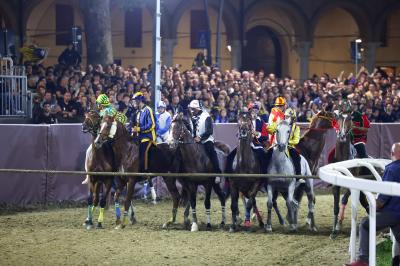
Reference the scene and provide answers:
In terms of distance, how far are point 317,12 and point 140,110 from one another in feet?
79.8

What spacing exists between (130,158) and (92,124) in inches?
41.3

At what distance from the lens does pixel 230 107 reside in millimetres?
24469

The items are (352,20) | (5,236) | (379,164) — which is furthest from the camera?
(352,20)

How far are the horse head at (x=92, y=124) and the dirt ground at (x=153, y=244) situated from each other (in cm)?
193

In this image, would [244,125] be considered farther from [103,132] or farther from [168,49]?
[168,49]

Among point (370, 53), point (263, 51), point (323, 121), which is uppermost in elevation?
point (263, 51)

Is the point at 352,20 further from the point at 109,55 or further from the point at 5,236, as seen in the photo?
the point at 5,236

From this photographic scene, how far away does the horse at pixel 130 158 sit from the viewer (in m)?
17.5

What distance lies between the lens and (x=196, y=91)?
2366cm

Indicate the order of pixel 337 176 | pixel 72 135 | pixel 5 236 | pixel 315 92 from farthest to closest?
1. pixel 315 92
2. pixel 72 135
3. pixel 5 236
4. pixel 337 176

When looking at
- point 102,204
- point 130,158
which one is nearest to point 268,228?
point 130,158

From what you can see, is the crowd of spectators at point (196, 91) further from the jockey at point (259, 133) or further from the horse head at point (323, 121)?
the jockey at point (259, 133)

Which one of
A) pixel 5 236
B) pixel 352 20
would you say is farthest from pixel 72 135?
pixel 352 20

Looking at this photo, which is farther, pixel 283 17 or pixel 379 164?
pixel 283 17
